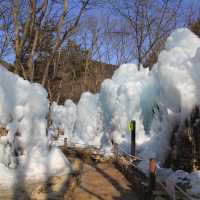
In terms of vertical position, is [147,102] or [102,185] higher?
[147,102]

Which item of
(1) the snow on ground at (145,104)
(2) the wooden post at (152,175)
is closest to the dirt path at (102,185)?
(2) the wooden post at (152,175)

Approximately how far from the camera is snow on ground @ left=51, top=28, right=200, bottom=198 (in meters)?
9.22

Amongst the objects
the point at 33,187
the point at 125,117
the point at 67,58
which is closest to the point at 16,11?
the point at 125,117

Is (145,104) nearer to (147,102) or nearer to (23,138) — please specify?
(147,102)

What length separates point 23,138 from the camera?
28.9ft

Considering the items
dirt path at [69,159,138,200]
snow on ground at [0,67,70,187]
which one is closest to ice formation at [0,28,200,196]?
snow on ground at [0,67,70,187]

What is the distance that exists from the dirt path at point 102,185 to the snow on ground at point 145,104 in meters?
0.99

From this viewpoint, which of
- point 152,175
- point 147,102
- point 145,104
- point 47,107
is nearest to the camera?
point 152,175

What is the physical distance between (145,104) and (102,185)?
20.9 ft

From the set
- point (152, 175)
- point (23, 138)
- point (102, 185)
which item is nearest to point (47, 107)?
point (23, 138)

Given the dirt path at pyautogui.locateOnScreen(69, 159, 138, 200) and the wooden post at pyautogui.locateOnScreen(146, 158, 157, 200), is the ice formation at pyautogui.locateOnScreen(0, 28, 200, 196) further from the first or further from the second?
the wooden post at pyautogui.locateOnScreen(146, 158, 157, 200)

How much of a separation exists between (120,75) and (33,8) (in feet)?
15.2

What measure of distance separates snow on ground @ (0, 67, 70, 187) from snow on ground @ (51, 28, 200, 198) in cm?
254

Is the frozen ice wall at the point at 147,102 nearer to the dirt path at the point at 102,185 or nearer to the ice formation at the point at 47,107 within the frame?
the ice formation at the point at 47,107
